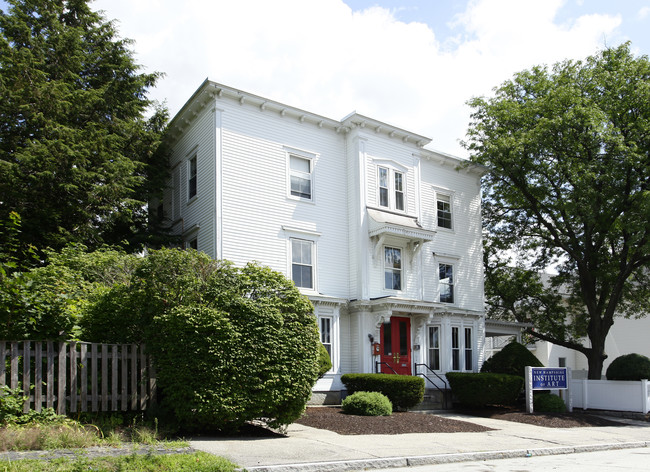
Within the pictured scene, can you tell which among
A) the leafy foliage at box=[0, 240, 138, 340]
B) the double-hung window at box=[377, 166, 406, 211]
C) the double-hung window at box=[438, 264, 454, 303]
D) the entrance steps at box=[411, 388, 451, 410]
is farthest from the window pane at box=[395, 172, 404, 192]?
the leafy foliage at box=[0, 240, 138, 340]

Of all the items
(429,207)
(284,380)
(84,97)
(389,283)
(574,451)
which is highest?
(84,97)

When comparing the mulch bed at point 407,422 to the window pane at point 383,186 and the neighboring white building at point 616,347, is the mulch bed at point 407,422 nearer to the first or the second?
the window pane at point 383,186

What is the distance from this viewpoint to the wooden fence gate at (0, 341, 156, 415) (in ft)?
34.0

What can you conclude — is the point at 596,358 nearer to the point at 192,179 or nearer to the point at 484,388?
the point at 484,388

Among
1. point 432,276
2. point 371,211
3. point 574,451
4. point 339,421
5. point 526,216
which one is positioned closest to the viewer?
point 574,451

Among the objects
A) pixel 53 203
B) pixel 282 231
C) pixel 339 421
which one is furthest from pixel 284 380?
pixel 53 203

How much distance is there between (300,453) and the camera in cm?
1000

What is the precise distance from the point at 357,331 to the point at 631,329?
25461 millimetres

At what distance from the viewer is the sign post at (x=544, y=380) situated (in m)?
20.0

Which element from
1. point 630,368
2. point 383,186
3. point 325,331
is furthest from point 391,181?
point 630,368

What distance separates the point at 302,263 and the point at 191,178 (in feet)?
17.0

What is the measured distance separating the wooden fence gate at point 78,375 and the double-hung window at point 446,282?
48.7ft

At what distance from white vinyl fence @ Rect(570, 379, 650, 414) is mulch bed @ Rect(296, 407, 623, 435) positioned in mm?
1963

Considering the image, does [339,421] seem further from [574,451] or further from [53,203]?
[53,203]
